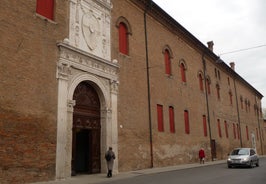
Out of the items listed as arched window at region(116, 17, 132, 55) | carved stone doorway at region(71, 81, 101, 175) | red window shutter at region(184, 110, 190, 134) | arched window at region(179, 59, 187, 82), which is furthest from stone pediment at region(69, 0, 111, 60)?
red window shutter at region(184, 110, 190, 134)

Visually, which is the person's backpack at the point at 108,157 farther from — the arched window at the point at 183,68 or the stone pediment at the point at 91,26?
the arched window at the point at 183,68

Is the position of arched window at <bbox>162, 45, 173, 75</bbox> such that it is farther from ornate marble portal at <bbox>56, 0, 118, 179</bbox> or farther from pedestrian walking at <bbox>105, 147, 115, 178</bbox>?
pedestrian walking at <bbox>105, 147, 115, 178</bbox>

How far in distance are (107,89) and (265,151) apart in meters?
43.9

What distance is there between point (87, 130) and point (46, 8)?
6162 millimetres

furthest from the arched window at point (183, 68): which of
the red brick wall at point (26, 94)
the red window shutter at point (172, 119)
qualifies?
the red brick wall at point (26, 94)

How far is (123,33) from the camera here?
19125 mm

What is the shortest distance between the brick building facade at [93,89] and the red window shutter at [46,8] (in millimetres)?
48

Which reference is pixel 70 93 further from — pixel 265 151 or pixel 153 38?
pixel 265 151

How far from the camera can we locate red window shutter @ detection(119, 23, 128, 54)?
18672 millimetres

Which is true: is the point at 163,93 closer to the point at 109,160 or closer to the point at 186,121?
the point at 186,121

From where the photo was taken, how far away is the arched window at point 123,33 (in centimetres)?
1856

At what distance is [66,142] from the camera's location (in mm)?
13555

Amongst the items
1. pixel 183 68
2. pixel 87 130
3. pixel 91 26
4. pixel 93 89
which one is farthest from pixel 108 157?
pixel 183 68

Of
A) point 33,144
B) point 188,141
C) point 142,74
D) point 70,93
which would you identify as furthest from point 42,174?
point 188,141
